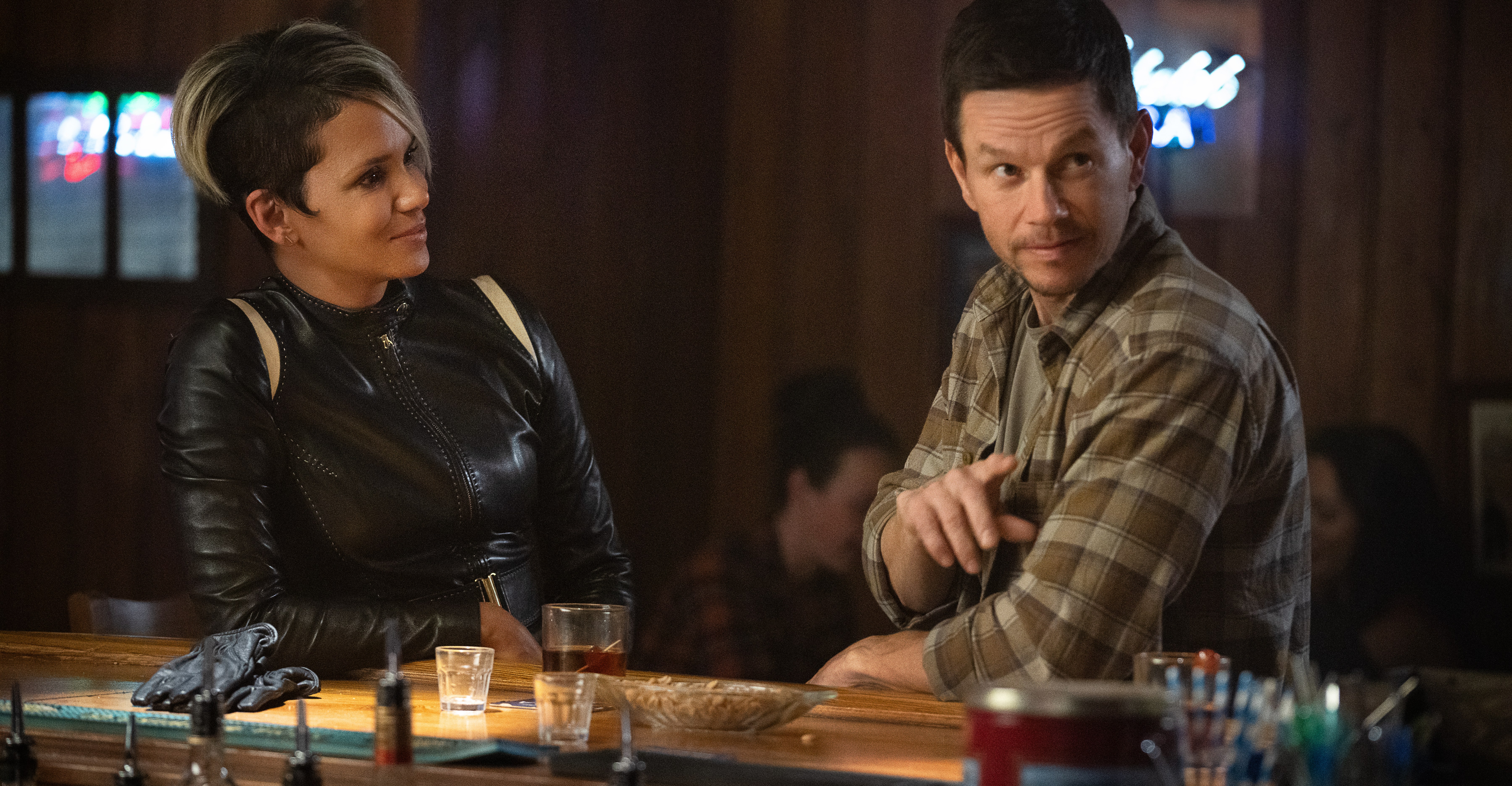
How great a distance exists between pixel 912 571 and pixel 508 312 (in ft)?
3.18

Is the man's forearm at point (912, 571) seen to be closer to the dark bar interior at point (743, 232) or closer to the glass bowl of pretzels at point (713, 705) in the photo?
the glass bowl of pretzels at point (713, 705)

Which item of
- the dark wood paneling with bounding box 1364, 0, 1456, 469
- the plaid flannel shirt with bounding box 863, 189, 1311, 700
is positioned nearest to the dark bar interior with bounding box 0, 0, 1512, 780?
the dark wood paneling with bounding box 1364, 0, 1456, 469

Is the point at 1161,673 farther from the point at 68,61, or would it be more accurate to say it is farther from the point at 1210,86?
the point at 68,61

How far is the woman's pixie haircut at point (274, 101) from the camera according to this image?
2.32 m

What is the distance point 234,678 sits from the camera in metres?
1.59

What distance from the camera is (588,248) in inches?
178

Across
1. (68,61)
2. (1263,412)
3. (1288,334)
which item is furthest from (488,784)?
(68,61)

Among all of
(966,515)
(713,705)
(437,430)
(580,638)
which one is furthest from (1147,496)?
(437,430)

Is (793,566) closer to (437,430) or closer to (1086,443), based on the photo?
(437,430)

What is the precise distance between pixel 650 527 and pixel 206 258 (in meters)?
1.62

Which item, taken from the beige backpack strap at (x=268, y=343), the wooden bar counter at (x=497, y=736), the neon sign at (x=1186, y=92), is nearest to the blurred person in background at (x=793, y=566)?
the neon sign at (x=1186, y=92)

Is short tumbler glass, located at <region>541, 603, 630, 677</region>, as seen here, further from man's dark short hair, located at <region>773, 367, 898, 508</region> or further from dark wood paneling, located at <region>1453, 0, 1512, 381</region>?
dark wood paneling, located at <region>1453, 0, 1512, 381</region>

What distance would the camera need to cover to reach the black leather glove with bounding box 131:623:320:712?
1570 millimetres

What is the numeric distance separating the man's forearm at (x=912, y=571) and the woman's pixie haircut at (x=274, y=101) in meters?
1.08
